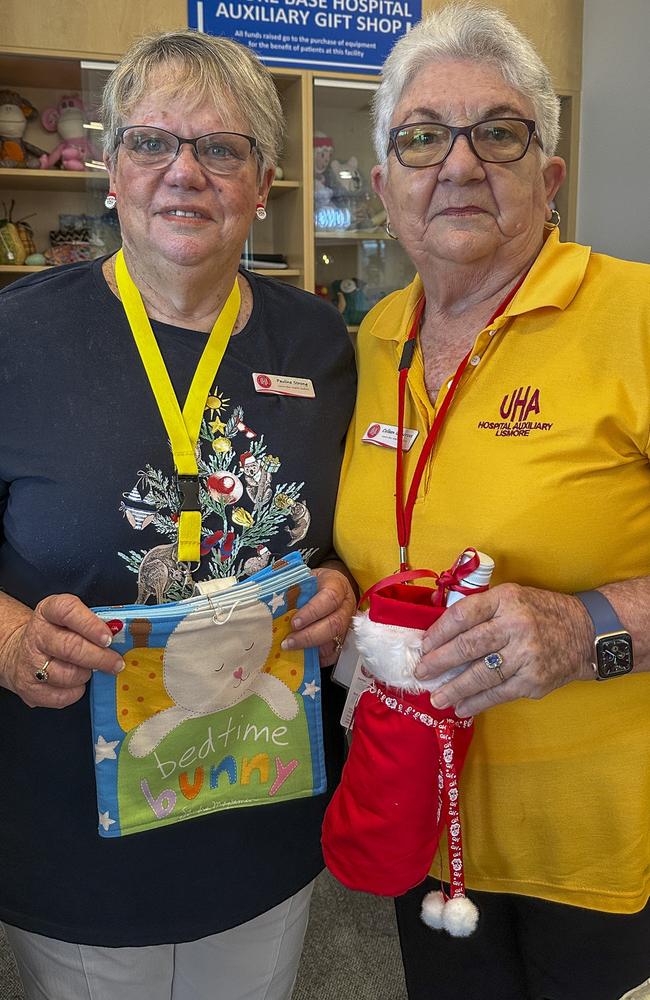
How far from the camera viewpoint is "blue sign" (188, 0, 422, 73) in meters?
3.65

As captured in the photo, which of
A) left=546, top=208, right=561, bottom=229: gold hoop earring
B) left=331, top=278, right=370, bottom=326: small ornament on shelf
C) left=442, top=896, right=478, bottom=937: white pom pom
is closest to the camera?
left=442, top=896, right=478, bottom=937: white pom pom

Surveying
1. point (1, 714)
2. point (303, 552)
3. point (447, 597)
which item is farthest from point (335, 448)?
point (1, 714)

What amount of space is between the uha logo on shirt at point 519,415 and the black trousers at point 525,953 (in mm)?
768

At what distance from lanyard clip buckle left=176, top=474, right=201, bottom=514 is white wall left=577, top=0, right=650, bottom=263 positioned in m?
3.07

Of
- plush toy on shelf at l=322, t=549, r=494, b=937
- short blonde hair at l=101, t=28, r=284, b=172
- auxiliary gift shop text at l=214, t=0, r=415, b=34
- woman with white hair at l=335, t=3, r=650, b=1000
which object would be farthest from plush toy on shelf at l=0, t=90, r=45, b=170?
plush toy on shelf at l=322, t=549, r=494, b=937

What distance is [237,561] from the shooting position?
4.39ft

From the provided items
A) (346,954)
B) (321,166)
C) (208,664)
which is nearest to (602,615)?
(208,664)

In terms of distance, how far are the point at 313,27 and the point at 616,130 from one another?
4.89 ft

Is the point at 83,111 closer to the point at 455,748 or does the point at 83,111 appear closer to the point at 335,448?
the point at 335,448

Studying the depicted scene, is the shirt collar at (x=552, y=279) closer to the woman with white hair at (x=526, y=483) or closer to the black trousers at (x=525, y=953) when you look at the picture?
the woman with white hair at (x=526, y=483)

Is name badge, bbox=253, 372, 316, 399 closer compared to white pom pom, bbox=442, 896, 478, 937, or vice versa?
white pom pom, bbox=442, 896, 478, 937

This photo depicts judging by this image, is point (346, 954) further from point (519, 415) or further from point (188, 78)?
Result: point (188, 78)

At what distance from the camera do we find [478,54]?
133 cm

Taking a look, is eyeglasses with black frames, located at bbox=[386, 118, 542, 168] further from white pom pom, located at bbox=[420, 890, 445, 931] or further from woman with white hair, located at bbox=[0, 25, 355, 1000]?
white pom pom, located at bbox=[420, 890, 445, 931]
